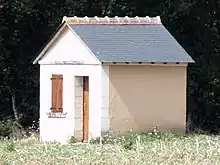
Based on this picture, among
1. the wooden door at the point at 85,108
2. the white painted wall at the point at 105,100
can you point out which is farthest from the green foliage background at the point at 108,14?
the white painted wall at the point at 105,100

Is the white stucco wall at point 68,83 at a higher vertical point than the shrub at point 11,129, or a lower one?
higher

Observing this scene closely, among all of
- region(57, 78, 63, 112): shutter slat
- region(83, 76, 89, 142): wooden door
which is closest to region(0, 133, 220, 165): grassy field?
region(83, 76, 89, 142): wooden door

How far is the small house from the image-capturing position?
70.7ft

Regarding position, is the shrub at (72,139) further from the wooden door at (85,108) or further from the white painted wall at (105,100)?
the white painted wall at (105,100)

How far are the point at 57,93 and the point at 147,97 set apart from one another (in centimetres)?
258

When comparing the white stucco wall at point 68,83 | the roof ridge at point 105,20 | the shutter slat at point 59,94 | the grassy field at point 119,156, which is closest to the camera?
the grassy field at point 119,156

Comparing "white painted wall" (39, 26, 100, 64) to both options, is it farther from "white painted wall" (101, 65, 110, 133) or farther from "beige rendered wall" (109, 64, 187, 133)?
"beige rendered wall" (109, 64, 187, 133)

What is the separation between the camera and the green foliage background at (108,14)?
91.8 ft

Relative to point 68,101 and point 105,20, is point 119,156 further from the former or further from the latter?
point 105,20

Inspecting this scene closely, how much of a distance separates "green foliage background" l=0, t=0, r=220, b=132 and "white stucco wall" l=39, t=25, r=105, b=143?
16.9ft

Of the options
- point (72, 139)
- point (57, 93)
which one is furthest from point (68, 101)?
point (72, 139)

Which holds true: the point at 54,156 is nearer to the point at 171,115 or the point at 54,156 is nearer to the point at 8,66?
the point at 171,115

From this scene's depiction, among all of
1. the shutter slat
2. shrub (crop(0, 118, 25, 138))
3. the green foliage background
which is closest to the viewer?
the shutter slat

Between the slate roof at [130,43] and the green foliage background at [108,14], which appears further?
the green foliage background at [108,14]
